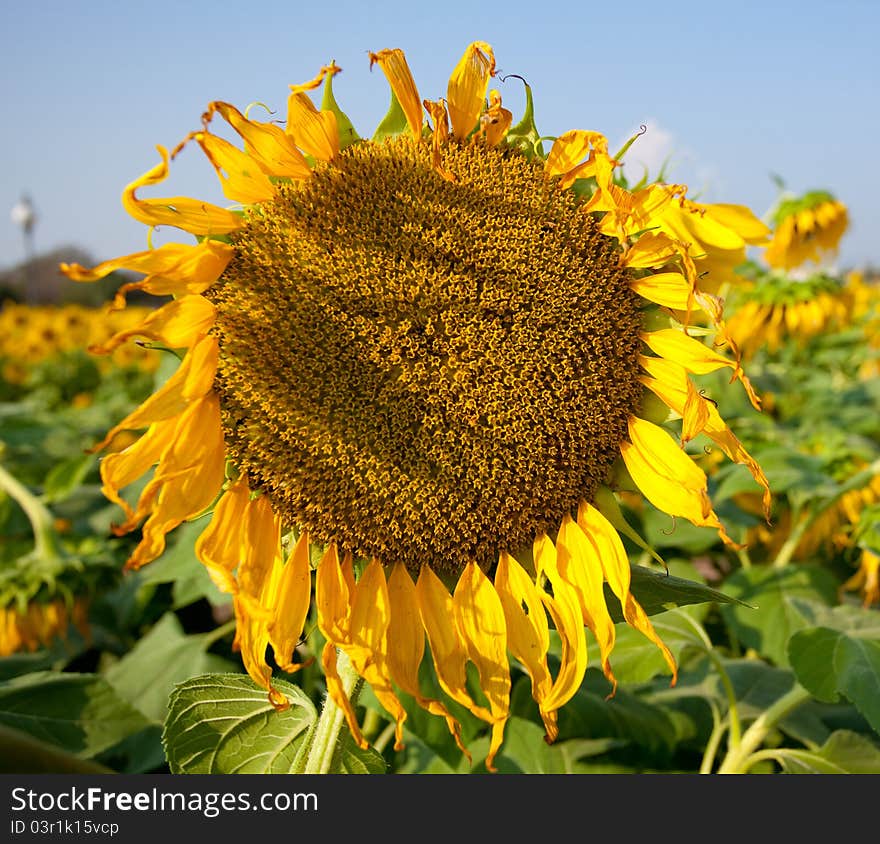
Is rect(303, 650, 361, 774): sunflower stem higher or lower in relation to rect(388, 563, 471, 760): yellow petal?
lower

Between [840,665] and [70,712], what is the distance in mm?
1622

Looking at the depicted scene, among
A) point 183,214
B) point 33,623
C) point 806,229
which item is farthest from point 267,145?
point 806,229

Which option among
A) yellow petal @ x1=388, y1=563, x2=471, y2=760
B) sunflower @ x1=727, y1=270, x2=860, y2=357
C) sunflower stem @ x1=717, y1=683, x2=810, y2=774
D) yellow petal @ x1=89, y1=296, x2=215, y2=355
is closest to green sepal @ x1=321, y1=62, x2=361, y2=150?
yellow petal @ x1=89, y1=296, x2=215, y2=355

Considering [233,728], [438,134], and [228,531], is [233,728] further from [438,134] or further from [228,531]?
[438,134]

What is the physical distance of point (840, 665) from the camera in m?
1.70

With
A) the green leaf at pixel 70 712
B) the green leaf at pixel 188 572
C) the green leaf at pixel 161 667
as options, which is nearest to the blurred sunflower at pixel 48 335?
the green leaf at pixel 161 667

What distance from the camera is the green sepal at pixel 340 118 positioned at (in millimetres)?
1288

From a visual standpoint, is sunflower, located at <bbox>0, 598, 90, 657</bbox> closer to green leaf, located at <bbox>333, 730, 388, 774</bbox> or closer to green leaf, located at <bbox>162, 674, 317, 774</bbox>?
green leaf, located at <bbox>162, 674, 317, 774</bbox>

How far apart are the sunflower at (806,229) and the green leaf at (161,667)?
3.86 metres

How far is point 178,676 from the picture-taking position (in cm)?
235

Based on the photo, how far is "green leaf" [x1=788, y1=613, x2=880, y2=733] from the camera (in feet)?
5.44

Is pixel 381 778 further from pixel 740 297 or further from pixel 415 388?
pixel 740 297

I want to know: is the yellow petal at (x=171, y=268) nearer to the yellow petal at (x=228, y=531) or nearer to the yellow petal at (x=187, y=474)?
the yellow petal at (x=187, y=474)

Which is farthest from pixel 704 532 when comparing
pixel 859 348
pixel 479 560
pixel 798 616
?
pixel 859 348
